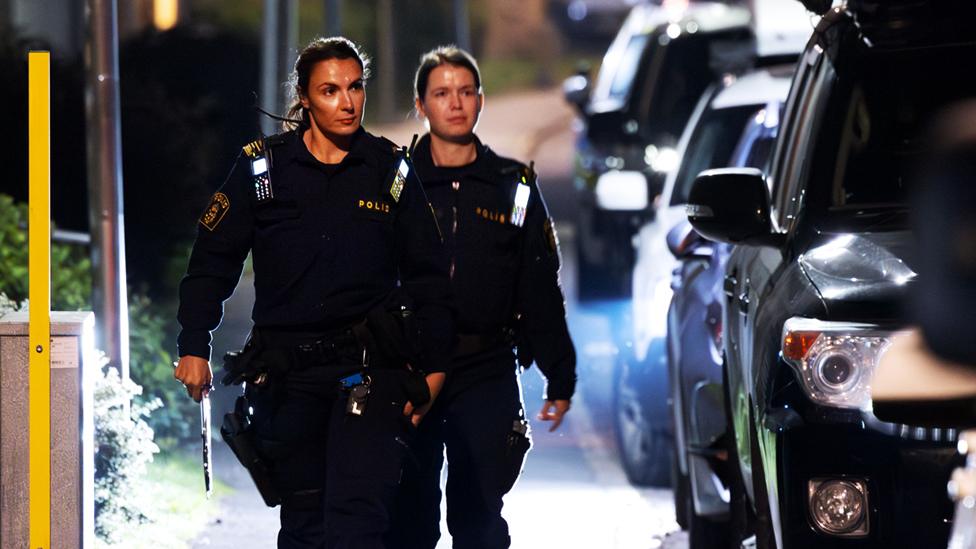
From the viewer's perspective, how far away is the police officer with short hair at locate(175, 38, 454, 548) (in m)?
5.57

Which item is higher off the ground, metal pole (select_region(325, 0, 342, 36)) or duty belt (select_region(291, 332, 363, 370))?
metal pole (select_region(325, 0, 342, 36))

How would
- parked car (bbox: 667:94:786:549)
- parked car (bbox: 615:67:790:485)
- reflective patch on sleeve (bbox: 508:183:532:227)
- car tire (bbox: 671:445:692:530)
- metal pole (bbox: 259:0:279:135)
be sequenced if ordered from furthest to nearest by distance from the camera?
1. metal pole (bbox: 259:0:279:135)
2. parked car (bbox: 615:67:790:485)
3. car tire (bbox: 671:445:692:530)
4. parked car (bbox: 667:94:786:549)
5. reflective patch on sleeve (bbox: 508:183:532:227)

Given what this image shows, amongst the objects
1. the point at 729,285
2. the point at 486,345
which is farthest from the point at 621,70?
the point at 486,345

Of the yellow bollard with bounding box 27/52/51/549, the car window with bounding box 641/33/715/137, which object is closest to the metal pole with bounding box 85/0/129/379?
the yellow bollard with bounding box 27/52/51/549

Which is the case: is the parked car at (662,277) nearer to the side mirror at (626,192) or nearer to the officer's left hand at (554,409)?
the side mirror at (626,192)

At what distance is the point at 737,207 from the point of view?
5645 mm

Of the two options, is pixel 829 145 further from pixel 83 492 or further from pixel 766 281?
pixel 83 492

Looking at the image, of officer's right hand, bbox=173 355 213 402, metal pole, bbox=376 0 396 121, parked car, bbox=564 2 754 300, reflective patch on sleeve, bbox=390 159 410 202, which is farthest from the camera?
metal pole, bbox=376 0 396 121

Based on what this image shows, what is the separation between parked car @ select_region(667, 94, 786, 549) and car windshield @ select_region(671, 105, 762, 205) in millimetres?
604

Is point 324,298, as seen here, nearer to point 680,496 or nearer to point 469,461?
point 469,461

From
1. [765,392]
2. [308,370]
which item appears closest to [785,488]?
[765,392]

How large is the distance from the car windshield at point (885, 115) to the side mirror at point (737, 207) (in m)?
0.20

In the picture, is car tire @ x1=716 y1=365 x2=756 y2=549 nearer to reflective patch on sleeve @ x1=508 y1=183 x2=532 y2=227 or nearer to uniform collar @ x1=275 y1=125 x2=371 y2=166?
reflective patch on sleeve @ x1=508 y1=183 x2=532 y2=227

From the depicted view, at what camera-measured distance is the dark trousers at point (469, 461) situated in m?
6.04
